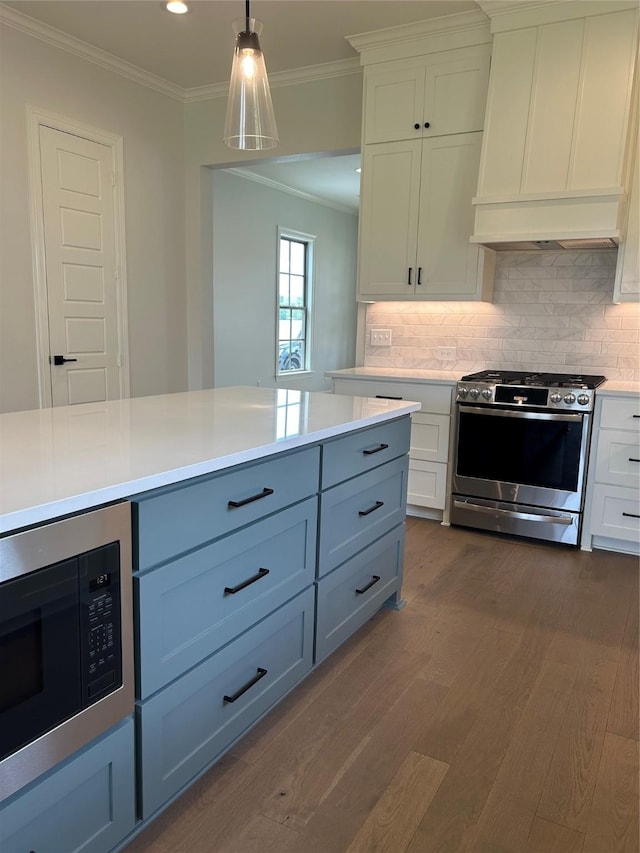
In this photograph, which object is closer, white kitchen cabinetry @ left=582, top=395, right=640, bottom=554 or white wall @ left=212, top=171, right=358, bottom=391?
white kitchen cabinetry @ left=582, top=395, right=640, bottom=554

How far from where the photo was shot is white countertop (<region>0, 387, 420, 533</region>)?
112cm

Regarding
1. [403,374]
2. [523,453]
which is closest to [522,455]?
[523,453]

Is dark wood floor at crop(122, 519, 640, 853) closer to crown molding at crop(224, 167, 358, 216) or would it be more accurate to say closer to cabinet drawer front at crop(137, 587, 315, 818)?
cabinet drawer front at crop(137, 587, 315, 818)

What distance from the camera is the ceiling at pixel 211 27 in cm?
324

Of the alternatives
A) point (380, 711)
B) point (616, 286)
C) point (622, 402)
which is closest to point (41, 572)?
point (380, 711)

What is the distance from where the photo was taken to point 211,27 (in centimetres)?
349

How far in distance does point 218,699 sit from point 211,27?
357 centimetres

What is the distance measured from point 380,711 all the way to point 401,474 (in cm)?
91

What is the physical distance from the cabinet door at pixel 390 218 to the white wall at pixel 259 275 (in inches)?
98.3

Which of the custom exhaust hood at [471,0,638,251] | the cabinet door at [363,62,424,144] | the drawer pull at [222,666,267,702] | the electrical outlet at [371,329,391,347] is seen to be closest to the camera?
the drawer pull at [222,666,267,702]

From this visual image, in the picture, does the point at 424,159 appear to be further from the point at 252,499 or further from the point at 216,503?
the point at 216,503

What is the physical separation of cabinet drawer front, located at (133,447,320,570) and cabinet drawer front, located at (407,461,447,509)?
2.01 m

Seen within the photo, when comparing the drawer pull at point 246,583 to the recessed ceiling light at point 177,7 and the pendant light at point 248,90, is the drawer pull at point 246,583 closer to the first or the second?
the pendant light at point 248,90

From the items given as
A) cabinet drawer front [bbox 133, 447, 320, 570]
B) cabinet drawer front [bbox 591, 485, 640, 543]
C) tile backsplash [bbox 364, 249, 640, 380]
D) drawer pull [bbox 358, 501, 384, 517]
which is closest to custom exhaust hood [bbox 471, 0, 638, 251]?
tile backsplash [bbox 364, 249, 640, 380]
